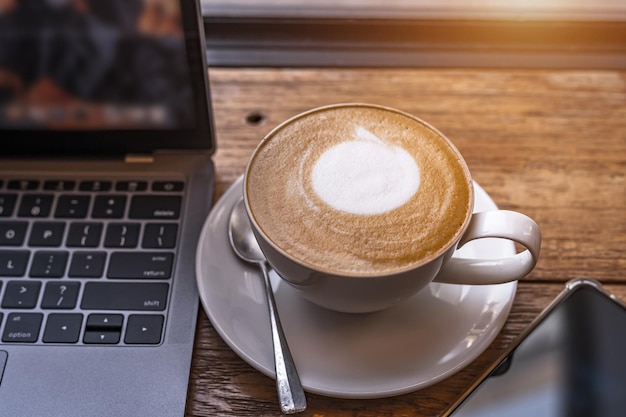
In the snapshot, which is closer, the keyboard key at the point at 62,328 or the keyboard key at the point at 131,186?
the keyboard key at the point at 62,328

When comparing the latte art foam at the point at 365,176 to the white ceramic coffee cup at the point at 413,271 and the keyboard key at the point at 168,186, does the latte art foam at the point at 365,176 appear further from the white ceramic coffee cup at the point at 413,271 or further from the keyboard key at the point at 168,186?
the keyboard key at the point at 168,186

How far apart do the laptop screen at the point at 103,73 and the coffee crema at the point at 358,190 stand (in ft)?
0.41

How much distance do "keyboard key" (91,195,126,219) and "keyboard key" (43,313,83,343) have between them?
10 centimetres

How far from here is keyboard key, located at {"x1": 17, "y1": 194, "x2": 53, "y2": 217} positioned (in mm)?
576

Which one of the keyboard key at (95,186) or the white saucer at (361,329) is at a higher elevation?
the white saucer at (361,329)

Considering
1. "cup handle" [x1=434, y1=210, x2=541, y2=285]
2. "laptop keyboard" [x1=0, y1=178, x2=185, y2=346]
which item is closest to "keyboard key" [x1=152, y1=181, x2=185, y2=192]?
"laptop keyboard" [x1=0, y1=178, x2=185, y2=346]

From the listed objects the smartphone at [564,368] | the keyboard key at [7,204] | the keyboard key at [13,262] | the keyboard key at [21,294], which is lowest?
the keyboard key at [21,294]

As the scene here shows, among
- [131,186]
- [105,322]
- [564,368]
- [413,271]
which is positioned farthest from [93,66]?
[564,368]

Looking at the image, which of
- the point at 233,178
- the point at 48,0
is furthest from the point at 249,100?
the point at 48,0

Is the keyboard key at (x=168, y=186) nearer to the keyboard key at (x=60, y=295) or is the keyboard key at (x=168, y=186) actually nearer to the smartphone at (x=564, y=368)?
the keyboard key at (x=60, y=295)

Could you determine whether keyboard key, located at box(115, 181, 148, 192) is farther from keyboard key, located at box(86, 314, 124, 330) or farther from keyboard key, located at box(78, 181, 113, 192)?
keyboard key, located at box(86, 314, 124, 330)

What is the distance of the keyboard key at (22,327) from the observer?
49cm

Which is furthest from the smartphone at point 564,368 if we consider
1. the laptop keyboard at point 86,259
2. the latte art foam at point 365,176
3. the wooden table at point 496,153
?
the laptop keyboard at point 86,259

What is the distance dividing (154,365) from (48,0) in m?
0.31
